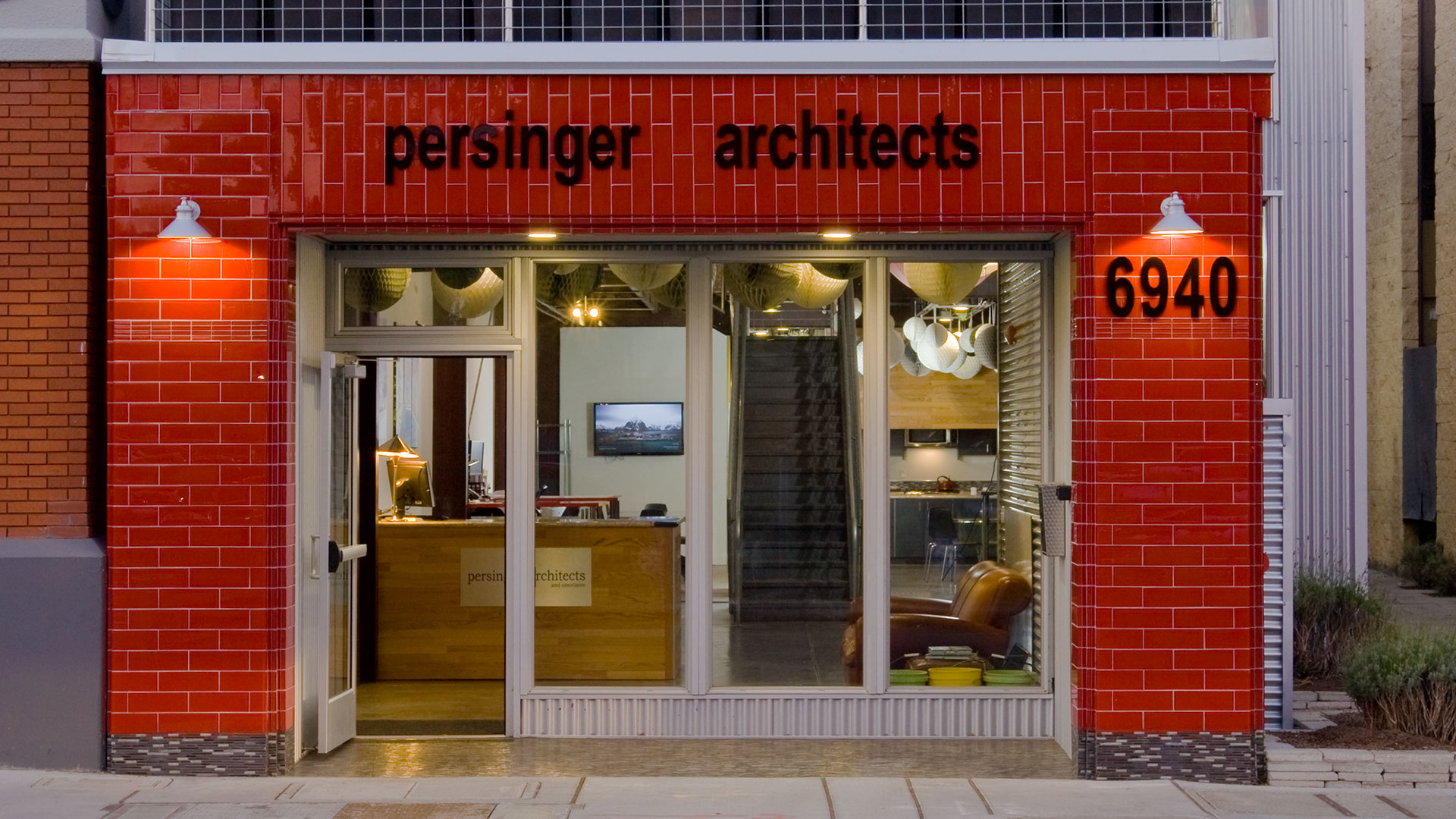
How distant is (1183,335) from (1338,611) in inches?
165

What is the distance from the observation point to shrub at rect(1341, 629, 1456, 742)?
311 inches

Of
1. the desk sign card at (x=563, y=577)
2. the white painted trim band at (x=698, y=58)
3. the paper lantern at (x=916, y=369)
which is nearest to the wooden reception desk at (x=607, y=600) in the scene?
the desk sign card at (x=563, y=577)

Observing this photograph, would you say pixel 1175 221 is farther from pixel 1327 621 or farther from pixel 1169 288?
pixel 1327 621

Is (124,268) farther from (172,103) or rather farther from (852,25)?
(852,25)

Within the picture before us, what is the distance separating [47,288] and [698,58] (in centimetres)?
377

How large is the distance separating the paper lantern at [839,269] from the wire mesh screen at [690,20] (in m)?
1.32

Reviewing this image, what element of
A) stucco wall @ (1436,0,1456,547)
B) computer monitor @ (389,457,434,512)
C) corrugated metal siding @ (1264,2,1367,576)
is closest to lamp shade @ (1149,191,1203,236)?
computer monitor @ (389,457,434,512)

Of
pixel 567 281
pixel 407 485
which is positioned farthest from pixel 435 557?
pixel 567 281

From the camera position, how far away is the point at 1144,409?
7.54m

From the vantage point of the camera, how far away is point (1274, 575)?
26.9 ft

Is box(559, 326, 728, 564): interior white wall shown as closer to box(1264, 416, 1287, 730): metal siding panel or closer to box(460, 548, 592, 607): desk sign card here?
box(460, 548, 592, 607): desk sign card

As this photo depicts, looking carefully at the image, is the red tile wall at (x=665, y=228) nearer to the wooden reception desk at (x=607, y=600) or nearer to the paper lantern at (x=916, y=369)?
the paper lantern at (x=916, y=369)

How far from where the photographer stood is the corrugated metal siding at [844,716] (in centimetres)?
837

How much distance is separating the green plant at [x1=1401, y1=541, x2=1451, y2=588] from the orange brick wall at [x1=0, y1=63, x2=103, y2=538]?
17779 mm
